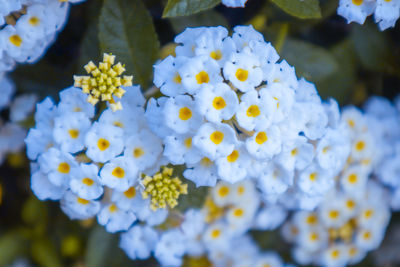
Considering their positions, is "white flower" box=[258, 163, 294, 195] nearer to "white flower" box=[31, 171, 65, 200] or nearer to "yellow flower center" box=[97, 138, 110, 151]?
"yellow flower center" box=[97, 138, 110, 151]

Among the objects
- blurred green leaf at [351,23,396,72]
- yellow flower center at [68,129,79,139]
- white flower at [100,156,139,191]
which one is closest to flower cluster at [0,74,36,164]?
yellow flower center at [68,129,79,139]

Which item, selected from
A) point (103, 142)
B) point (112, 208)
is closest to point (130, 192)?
point (112, 208)

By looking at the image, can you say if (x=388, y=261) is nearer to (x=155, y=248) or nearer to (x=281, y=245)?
(x=281, y=245)

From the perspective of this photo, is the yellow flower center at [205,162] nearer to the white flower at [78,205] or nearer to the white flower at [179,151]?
the white flower at [179,151]

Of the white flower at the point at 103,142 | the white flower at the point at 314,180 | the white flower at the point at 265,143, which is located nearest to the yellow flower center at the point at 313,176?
the white flower at the point at 314,180

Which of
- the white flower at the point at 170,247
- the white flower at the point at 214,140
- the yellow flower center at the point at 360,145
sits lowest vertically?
the white flower at the point at 170,247

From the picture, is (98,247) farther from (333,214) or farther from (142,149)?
(333,214)

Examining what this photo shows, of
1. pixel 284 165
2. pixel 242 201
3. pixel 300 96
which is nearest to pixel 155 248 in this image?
pixel 242 201
